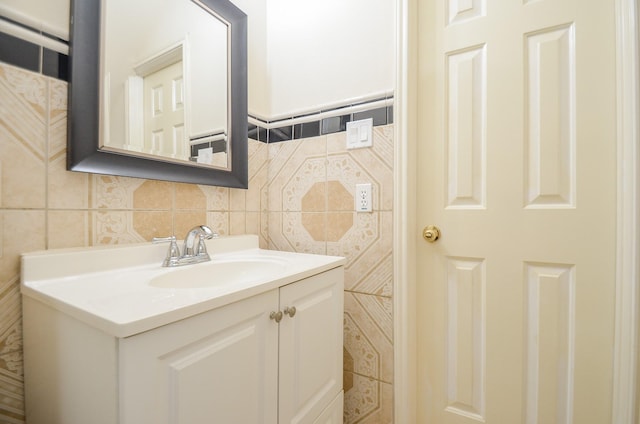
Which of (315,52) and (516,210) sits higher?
(315,52)

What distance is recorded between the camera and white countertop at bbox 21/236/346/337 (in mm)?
461

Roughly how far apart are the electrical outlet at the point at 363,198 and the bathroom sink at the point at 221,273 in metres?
0.39

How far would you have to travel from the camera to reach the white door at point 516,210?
0.87m

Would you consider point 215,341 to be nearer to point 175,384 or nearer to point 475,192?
point 175,384

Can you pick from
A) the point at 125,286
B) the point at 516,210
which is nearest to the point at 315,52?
the point at 516,210

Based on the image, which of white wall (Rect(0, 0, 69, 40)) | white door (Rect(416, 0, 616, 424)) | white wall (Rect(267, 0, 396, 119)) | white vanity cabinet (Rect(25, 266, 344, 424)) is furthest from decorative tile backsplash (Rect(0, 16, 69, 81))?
white door (Rect(416, 0, 616, 424))

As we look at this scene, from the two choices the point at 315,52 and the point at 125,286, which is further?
the point at 315,52

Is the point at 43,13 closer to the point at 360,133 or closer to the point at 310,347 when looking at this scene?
the point at 360,133

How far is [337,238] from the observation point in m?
1.20

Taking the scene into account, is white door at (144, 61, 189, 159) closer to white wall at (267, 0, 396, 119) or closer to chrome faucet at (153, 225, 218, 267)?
chrome faucet at (153, 225, 218, 267)

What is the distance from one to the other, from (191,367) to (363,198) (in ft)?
2.72

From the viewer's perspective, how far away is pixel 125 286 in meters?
0.63

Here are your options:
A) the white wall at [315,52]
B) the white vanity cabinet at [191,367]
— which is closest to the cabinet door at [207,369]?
the white vanity cabinet at [191,367]

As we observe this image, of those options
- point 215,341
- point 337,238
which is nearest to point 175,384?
point 215,341
